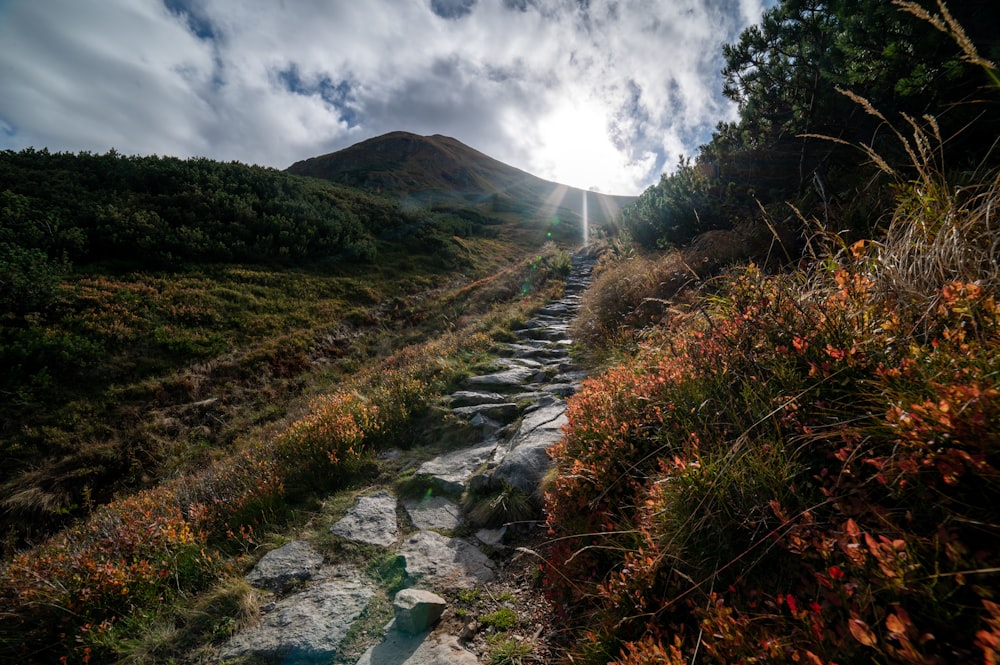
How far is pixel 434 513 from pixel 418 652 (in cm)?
169

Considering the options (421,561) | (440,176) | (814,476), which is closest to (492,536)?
(421,561)

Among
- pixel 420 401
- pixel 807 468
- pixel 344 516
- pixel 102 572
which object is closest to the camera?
pixel 807 468

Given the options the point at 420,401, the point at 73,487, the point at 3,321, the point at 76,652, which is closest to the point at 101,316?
the point at 3,321

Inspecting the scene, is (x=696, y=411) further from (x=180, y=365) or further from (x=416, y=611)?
(x=180, y=365)

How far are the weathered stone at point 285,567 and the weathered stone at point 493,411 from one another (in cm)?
291

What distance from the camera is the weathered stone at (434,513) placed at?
4.08 meters

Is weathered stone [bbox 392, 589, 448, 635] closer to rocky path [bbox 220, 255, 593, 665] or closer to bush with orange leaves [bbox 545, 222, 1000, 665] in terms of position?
rocky path [bbox 220, 255, 593, 665]

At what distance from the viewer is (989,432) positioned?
1.44 meters

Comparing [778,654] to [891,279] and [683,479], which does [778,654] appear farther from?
[891,279]

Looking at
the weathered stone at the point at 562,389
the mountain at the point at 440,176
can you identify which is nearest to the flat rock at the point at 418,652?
the weathered stone at the point at 562,389

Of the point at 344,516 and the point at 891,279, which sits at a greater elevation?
the point at 891,279

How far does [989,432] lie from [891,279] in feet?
5.23

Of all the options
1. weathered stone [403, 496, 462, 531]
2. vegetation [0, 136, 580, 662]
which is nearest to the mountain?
vegetation [0, 136, 580, 662]

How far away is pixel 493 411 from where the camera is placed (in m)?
6.25
